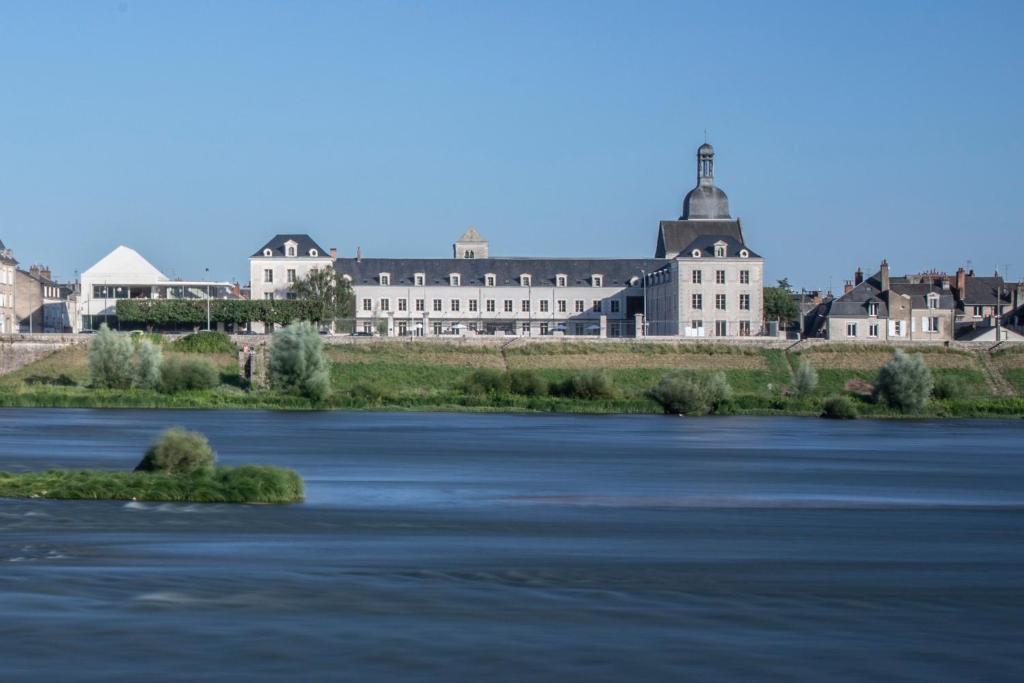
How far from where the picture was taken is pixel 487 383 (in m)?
79.6

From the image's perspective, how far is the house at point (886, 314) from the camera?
111625mm

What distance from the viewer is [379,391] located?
79.1m

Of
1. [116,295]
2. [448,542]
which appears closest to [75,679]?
[448,542]

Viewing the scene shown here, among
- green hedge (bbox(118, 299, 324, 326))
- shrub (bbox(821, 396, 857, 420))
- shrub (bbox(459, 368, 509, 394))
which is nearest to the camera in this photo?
shrub (bbox(821, 396, 857, 420))

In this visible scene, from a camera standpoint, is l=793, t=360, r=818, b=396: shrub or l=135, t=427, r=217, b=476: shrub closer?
l=135, t=427, r=217, b=476: shrub

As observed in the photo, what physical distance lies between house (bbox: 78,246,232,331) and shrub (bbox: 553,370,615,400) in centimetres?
4696

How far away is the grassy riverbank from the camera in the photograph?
75812 mm

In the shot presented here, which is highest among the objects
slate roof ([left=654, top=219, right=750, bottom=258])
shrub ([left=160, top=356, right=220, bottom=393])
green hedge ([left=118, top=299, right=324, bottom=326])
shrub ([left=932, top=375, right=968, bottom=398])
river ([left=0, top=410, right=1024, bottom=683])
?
slate roof ([left=654, top=219, right=750, bottom=258])

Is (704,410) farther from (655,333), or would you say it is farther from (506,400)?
(655,333)

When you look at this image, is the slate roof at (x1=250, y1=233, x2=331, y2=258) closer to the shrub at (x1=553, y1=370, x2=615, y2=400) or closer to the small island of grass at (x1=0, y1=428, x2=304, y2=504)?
the shrub at (x1=553, y1=370, x2=615, y2=400)

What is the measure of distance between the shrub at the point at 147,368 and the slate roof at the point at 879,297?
177 ft

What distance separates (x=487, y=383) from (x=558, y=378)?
1014 centimetres

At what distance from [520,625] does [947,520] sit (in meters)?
14.6

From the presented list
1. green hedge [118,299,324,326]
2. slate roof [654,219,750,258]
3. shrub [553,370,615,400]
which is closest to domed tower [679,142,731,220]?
slate roof [654,219,750,258]
